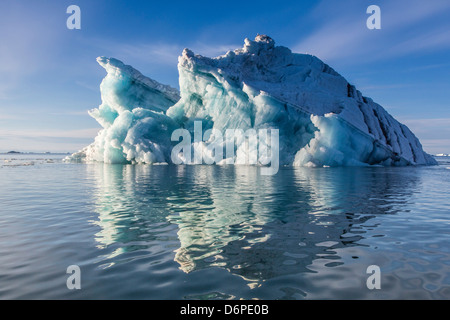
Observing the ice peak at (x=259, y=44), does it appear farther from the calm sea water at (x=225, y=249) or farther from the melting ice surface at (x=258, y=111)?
the calm sea water at (x=225, y=249)

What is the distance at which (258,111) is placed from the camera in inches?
1312

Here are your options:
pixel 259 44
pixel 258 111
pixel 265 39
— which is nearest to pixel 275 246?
pixel 258 111

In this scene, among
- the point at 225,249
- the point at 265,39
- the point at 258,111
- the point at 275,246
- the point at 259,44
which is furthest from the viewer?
the point at 265,39

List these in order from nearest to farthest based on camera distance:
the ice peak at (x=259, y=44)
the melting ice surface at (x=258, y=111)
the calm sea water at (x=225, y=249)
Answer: the calm sea water at (x=225, y=249) → the melting ice surface at (x=258, y=111) → the ice peak at (x=259, y=44)

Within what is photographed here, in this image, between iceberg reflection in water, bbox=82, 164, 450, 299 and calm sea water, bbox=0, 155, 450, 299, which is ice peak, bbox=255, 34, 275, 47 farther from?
calm sea water, bbox=0, 155, 450, 299

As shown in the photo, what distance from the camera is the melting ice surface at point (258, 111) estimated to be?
32.5 m

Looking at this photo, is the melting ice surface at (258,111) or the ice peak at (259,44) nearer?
the melting ice surface at (258,111)

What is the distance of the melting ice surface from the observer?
107 feet

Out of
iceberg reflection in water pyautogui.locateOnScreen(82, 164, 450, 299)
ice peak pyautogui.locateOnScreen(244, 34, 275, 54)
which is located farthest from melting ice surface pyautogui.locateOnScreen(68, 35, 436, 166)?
iceberg reflection in water pyautogui.locateOnScreen(82, 164, 450, 299)

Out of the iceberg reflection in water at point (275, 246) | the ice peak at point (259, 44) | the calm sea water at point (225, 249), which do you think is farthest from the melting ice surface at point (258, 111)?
the calm sea water at point (225, 249)

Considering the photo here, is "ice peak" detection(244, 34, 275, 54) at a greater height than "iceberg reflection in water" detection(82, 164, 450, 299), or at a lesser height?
greater

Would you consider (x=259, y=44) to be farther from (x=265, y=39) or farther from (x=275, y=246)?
(x=275, y=246)
